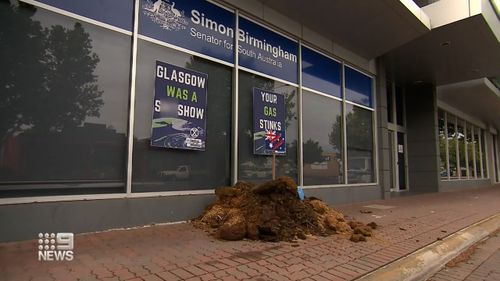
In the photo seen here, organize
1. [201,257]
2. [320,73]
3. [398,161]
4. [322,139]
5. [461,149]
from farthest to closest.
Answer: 1. [461,149]
2. [398,161]
3. [320,73]
4. [322,139]
5. [201,257]

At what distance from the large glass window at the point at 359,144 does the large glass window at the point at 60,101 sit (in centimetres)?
789

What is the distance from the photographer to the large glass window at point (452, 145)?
2203cm

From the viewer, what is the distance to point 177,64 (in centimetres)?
734

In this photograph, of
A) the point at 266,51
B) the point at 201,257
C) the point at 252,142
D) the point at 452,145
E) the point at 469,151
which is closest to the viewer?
the point at 201,257

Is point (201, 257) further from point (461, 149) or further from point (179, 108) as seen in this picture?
point (461, 149)

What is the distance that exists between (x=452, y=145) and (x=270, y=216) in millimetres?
20731

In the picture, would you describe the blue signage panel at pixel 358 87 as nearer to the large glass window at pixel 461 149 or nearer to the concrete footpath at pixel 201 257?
the concrete footpath at pixel 201 257

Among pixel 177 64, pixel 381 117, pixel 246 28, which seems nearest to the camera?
pixel 177 64

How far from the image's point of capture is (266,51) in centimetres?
939

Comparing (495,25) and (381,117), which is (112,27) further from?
(495,25)

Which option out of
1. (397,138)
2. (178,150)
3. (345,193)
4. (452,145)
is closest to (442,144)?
(452,145)

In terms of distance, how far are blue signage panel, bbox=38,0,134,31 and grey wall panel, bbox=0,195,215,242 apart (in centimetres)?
302

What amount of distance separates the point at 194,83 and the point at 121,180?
7.98ft

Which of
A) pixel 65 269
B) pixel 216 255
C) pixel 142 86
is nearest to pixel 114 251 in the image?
pixel 65 269
